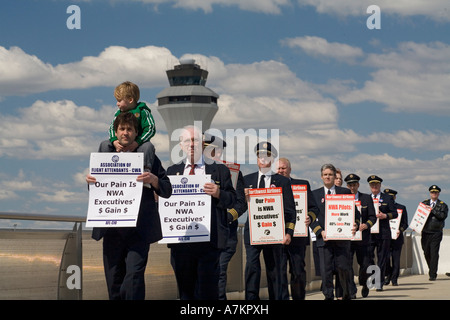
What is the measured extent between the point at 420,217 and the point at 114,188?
17.7m

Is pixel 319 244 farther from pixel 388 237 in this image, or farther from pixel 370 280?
pixel 388 237

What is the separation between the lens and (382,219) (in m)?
19.7

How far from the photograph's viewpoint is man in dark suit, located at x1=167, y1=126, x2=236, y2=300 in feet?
27.5

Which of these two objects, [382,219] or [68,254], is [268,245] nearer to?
[68,254]

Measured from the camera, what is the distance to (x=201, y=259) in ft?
27.7

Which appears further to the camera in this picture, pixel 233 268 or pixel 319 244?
pixel 233 268

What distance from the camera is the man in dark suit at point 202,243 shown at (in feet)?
27.5

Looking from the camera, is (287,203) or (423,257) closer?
(287,203)

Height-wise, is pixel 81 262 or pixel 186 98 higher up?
pixel 186 98

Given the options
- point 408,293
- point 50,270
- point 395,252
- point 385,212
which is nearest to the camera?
point 50,270

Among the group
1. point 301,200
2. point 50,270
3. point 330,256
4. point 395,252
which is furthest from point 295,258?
point 395,252

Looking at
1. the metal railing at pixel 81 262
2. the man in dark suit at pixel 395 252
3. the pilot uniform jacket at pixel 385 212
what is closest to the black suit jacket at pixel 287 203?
the metal railing at pixel 81 262
